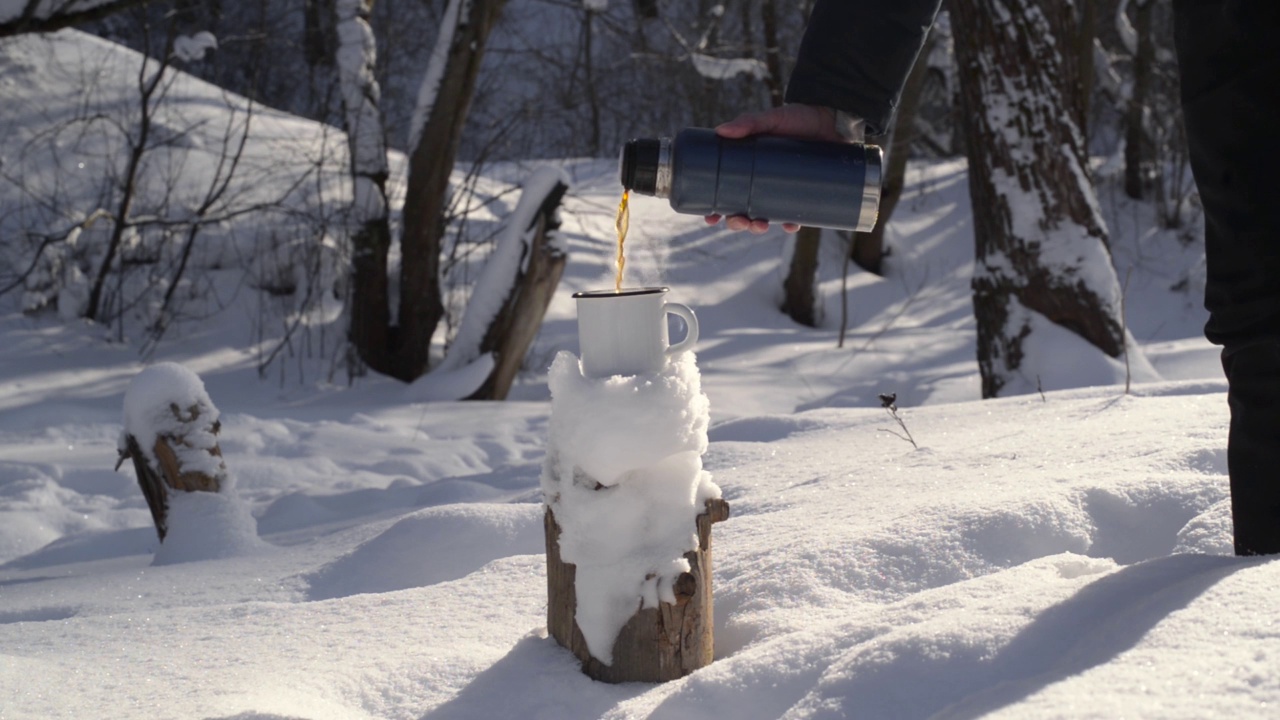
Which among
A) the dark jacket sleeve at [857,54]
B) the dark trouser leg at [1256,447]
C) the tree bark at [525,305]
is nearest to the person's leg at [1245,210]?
the dark trouser leg at [1256,447]

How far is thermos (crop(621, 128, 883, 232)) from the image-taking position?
190cm

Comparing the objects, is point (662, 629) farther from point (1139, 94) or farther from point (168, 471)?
point (1139, 94)

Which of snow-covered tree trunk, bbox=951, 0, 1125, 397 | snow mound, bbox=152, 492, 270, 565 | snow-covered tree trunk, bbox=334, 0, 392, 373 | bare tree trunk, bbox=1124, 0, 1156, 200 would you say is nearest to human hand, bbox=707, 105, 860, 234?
snow mound, bbox=152, 492, 270, 565

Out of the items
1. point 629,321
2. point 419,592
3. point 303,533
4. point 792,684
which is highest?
point 629,321

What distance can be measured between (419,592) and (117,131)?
736 centimetres

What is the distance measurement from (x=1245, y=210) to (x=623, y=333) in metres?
0.95

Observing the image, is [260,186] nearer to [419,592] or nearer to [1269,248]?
[419,592]

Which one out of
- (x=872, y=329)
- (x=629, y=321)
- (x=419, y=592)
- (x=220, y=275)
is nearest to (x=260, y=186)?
(x=220, y=275)

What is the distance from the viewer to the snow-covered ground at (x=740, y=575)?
1.46 meters

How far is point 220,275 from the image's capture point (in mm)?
7766

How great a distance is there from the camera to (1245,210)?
166 centimetres

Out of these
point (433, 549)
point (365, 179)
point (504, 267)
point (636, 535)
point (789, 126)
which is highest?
point (789, 126)

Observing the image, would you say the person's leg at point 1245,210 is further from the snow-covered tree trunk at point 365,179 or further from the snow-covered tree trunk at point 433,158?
the snow-covered tree trunk at point 365,179

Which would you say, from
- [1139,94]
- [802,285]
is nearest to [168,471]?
[802,285]
